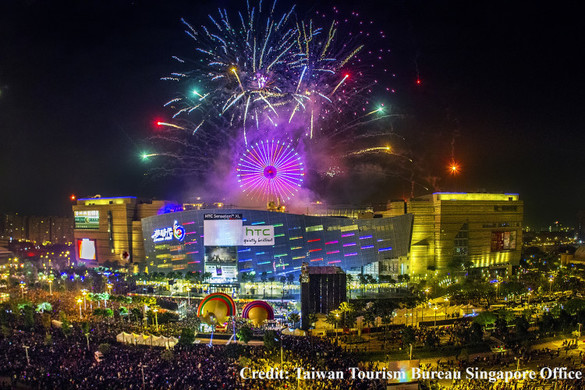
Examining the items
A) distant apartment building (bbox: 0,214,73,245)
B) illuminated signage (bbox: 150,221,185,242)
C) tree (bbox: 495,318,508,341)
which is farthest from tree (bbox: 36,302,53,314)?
distant apartment building (bbox: 0,214,73,245)

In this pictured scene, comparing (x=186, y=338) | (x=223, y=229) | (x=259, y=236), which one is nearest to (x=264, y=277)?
(x=259, y=236)

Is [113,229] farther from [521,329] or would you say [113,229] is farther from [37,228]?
[521,329]

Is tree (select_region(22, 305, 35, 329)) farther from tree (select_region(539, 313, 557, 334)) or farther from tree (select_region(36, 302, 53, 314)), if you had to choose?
tree (select_region(539, 313, 557, 334))

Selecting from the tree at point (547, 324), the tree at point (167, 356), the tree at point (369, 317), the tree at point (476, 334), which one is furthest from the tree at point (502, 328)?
the tree at point (167, 356)

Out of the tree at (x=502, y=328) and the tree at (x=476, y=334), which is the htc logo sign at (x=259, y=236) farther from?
the tree at (x=476, y=334)

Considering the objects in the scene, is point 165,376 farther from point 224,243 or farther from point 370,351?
point 224,243

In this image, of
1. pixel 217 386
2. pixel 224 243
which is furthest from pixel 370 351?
pixel 224 243
